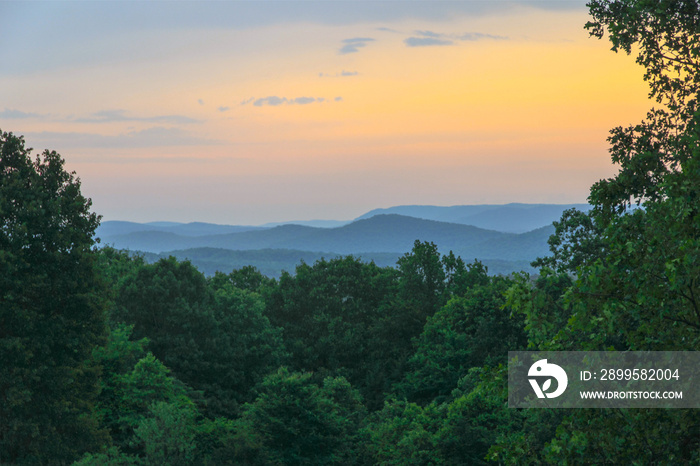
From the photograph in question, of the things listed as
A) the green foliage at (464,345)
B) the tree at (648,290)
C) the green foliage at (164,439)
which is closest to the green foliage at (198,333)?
the green foliage at (464,345)

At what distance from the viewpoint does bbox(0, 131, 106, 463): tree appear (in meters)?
27.8

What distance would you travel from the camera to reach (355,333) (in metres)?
55.5

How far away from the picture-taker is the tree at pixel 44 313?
2781 cm

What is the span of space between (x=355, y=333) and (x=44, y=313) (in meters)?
30.2

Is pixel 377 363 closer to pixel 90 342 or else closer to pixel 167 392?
pixel 167 392

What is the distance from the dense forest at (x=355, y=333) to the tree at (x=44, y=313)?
0.31 ft

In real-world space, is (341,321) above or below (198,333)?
above

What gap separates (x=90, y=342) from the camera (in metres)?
29.6

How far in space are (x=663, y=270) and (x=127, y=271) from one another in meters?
46.3

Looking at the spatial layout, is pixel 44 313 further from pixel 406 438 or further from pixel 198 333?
pixel 198 333

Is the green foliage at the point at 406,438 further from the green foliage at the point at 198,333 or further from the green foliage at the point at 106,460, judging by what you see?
the green foliage at the point at 198,333

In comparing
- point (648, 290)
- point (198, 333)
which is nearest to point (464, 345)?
point (198, 333)

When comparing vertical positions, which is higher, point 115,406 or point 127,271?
point 127,271

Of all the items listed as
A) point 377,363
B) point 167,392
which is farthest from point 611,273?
point 377,363
